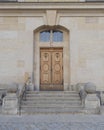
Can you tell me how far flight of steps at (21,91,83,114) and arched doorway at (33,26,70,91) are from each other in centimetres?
230

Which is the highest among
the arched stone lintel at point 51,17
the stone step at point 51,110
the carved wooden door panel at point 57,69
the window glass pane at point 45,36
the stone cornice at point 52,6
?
the stone cornice at point 52,6

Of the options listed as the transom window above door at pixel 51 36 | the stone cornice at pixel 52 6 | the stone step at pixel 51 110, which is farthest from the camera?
the transom window above door at pixel 51 36

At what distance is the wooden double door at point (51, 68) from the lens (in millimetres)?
18172

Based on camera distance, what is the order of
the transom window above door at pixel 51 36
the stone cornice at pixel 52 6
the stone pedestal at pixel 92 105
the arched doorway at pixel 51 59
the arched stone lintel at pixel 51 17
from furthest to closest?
1. the transom window above door at pixel 51 36
2. the arched doorway at pixel 51 59
3. the arched stone lintel at pixel 51 17
4. the stone cornice at pixel 52 6
5. the stone pedestal at pixel 92 105

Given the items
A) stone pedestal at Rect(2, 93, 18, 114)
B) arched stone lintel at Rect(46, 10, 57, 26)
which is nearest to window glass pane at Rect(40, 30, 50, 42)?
arched stone lintel at Rect(46, 10, 57, 26)

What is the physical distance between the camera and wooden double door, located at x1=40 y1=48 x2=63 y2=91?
715 inches

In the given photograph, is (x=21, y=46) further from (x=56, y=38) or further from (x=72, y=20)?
(x=72, y=20)

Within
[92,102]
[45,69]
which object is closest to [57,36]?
[45,69]

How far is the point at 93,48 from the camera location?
17.6 m

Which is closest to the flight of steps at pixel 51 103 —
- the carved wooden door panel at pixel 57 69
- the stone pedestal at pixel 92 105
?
the stone pedestal at pixel 92 105

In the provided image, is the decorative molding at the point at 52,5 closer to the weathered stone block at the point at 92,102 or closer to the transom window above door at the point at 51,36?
the transom window above door at the point at 51,36

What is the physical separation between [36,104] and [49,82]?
401 centimetres

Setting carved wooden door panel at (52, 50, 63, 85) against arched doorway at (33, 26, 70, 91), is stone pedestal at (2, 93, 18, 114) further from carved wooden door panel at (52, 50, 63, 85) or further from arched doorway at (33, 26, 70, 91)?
carved wooden door panel at (52, 50, 63, 85)

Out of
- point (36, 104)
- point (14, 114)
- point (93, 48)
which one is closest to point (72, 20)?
point (93, 48)
